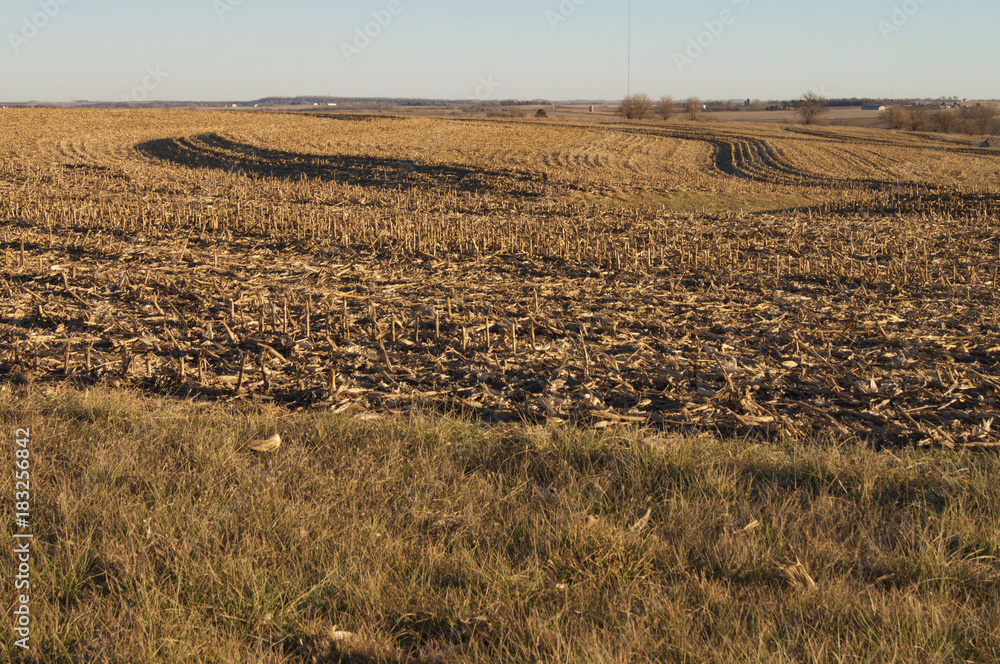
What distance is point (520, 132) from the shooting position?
157 feet

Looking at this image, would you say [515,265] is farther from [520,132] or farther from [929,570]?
[520,132]

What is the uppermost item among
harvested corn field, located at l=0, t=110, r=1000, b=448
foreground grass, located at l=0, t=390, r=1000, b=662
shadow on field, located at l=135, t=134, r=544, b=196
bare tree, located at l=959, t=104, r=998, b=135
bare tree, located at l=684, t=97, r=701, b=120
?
bare tree, located at l=684, t=97, r=701, b=120

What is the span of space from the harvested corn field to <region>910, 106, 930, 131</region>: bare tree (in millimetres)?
57553

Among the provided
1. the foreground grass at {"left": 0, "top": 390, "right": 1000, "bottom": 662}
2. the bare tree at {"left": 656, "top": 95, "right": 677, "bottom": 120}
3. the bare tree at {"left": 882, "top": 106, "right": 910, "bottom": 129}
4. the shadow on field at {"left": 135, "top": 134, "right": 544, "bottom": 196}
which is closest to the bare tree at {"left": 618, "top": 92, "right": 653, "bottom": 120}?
the bare tree at {"left": 656, "top": 95, "right": 677, "bottom": 120}

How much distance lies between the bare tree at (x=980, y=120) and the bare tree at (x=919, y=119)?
3.38 metres

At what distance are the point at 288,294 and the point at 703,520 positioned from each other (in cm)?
674

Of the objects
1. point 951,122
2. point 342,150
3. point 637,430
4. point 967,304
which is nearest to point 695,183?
point 342,150

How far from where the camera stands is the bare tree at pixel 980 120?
6475cm

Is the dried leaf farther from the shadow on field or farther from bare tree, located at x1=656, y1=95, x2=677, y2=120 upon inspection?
bare tree, located at x1=656, y1=95, x2=677, y2=120

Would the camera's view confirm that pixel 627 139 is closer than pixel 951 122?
Yes

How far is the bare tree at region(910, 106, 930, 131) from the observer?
69500 millimetres

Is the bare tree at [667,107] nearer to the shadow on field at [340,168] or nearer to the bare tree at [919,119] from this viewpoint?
the bare tree at [919,119]

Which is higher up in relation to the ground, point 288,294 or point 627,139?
point 627,139

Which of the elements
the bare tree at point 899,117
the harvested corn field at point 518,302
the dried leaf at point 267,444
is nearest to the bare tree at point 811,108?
the bare tree at point 899,117
